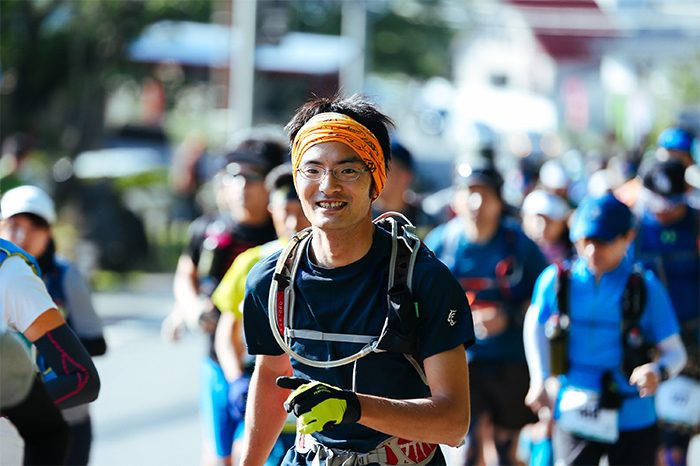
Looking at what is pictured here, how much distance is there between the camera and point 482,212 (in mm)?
7352

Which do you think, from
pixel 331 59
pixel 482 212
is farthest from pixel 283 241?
pixel 331 59

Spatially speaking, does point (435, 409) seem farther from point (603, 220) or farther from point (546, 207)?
point (546, 207)

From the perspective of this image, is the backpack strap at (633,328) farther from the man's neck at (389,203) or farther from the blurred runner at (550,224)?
the blurred runner at (550,224)

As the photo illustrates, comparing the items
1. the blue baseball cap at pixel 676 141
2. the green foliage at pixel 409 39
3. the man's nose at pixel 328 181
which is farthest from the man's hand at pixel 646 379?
the green foliage at pixel 409 39

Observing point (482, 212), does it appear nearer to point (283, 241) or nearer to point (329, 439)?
point (283, 241)

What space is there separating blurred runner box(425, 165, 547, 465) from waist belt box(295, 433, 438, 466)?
3357 mm

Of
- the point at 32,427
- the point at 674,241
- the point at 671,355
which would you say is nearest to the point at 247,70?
the point at 674,241

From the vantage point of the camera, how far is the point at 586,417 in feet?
19.6

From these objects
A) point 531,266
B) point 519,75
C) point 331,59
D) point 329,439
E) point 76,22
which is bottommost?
point 329,439

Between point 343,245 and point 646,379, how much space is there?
236 centimetres

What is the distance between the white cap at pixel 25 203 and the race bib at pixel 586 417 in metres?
2.41

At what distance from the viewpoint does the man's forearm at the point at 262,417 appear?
4.07 metres

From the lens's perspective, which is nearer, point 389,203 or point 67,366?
point 67,366

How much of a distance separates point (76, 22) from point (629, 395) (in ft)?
63.0
